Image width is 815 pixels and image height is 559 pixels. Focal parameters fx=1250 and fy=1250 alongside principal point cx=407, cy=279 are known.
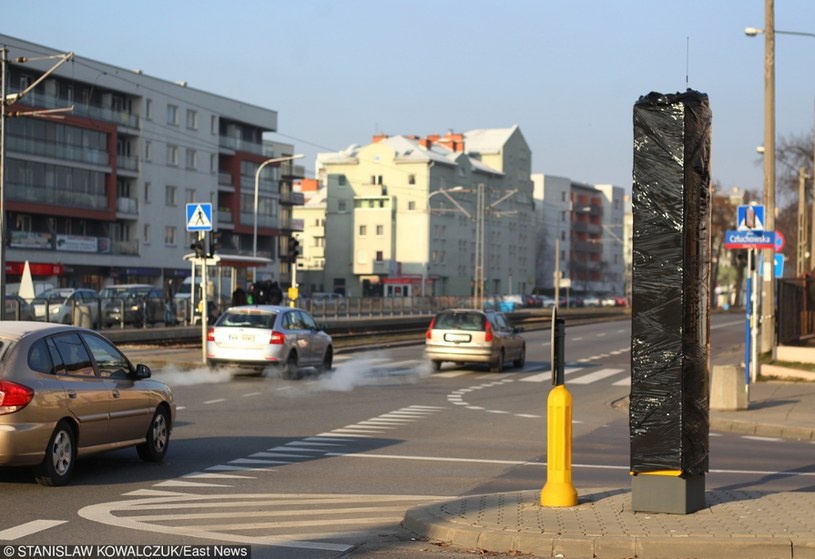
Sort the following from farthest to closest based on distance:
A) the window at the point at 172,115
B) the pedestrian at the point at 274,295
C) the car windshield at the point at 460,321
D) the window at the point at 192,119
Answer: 1. the window at the point at 192,119
2. the window at the point at 172,115
3. the pedestrian at the point at 274,295
4. the car windshield at the point at 460,321

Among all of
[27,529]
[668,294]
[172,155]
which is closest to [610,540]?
[668,294]

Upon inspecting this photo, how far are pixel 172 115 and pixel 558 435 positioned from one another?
82.9 meters

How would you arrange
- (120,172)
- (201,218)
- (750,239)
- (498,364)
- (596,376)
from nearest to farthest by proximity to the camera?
(750,239), (201,218), (596,376), (498,364), (120,172)

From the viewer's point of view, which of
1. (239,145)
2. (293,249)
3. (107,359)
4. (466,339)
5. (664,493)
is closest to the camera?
(664,493)

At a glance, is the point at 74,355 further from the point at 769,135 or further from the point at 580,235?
the point at 580,235

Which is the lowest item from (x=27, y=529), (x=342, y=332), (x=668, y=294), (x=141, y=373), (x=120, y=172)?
(x=342, y=332)

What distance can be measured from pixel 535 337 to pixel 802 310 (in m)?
20.5

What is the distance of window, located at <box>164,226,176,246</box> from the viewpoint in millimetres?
89369

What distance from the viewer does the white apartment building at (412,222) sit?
414 ft

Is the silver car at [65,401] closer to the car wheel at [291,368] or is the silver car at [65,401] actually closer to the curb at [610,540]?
the curb at [610,540]

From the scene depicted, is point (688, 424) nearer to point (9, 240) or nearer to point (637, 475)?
point (637, 475)

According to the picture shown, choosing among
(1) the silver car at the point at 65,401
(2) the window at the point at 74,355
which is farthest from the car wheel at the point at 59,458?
(2) the window at the point at 74,355

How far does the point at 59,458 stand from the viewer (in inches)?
457

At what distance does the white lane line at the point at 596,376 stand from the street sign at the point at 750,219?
5813 mm
